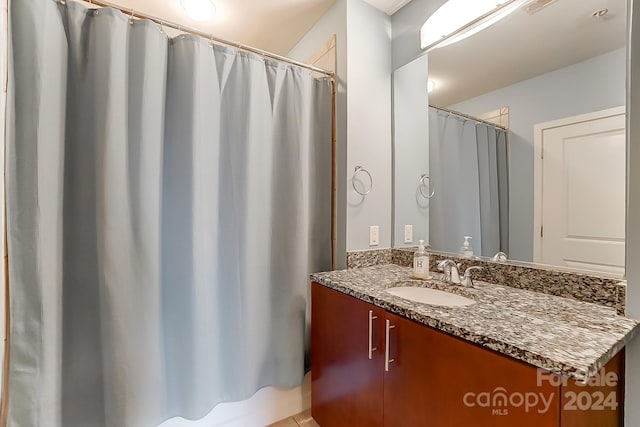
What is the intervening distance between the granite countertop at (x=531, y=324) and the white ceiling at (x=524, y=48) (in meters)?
0.96

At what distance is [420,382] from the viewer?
2.92ft

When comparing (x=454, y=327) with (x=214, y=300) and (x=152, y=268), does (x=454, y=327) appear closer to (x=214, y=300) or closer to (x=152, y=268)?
(x=214, y=300)

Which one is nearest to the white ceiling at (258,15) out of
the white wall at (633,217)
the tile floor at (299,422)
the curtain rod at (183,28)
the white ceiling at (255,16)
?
the white ceiling at (255,16)

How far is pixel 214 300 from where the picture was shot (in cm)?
130

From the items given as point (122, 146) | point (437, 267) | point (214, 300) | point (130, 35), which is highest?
point (130, 35)

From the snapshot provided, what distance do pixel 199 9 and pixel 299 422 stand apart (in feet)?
8.38

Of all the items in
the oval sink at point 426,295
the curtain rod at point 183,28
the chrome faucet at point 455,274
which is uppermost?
the curtain rod at point 183,28

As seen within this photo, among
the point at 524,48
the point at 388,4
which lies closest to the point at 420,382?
the point at 524,48

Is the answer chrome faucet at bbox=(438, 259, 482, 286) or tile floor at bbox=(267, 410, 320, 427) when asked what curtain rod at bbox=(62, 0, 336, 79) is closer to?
chrome faucet at bbox=(438, 259, 482, 286)

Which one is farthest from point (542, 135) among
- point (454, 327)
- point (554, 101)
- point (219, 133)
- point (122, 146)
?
point (122, 146)

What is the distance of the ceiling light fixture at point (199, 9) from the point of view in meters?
1.65

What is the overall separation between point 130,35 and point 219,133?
1.68ft

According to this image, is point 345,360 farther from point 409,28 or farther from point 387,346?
point 409,28

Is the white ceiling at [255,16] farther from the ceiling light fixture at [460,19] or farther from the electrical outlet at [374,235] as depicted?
the electrical outlet at [374,235]
